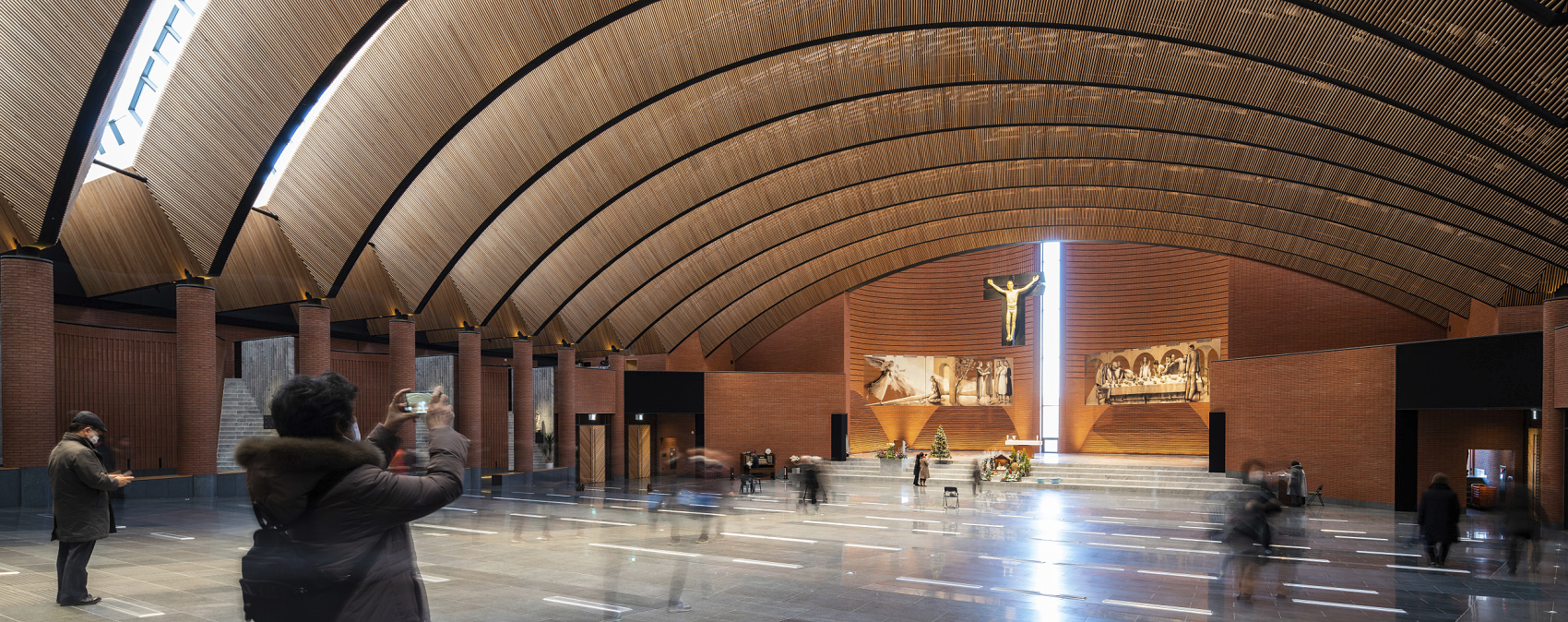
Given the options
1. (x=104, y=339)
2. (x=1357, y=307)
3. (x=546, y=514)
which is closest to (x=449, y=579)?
(x=546, y=514)

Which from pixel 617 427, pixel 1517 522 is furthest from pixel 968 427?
pixel 1517 522

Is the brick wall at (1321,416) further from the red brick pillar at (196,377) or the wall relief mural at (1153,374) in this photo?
the red brick pillar at (196,377)

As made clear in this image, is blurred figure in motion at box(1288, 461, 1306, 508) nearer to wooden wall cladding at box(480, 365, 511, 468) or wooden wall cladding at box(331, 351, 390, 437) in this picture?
wooden wall cladding at box(331, 351, 390, 437)

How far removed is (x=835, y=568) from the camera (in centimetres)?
1221

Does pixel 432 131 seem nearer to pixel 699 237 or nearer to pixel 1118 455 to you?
pixel 699 237

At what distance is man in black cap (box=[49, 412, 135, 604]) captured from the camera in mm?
6977

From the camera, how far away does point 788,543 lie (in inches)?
582

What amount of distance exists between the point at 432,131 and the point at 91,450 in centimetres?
1307

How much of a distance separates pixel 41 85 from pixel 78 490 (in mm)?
10758

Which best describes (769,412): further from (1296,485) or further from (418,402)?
(418,402)

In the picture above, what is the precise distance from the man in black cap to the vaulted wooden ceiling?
9.19 metres

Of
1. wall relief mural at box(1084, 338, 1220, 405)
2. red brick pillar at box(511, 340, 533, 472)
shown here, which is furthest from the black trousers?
wall relief mural at box(1084, 338, 1220, 405)

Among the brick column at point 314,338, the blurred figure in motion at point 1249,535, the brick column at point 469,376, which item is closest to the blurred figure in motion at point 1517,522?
the blurred figure in motion at point 1249,535

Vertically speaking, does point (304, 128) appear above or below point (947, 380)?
above
